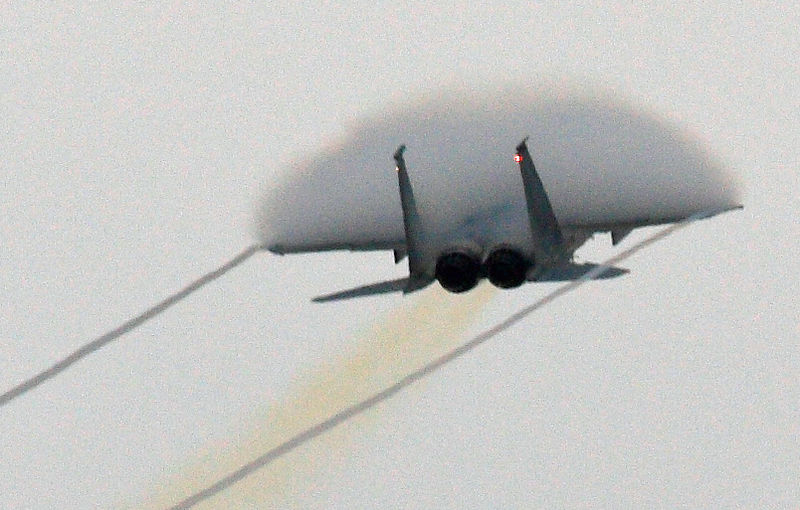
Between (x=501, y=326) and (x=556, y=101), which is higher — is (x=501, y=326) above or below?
below

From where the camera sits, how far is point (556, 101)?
78000 millimetres

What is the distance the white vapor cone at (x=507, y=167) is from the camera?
77.1 metres

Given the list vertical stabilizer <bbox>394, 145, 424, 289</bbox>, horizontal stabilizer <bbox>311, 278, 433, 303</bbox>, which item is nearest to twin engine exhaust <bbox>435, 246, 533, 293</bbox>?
vertical stabilizer <bbox>394, 145, 424, 289</bbox>

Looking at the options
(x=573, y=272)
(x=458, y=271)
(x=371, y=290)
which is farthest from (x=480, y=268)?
(x=371, y=290)

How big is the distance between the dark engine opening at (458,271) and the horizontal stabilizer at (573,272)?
8.04 ft

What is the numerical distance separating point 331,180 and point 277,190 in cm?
204

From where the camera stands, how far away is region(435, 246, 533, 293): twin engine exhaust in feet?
231

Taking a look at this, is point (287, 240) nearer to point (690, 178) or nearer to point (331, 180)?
point (331, 180)

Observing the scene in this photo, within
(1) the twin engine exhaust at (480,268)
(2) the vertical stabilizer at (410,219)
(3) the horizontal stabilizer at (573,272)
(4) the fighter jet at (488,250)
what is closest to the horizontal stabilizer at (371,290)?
(4) the fighter jet at (488,250)

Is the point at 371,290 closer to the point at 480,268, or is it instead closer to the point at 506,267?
the point at 480,268

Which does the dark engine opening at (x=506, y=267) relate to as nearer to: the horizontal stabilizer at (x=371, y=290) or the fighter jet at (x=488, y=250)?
the fighter jet at (x=488, y=250)

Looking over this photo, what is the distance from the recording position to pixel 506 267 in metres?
70.4

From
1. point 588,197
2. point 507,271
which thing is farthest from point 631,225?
point 507,271

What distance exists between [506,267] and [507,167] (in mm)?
6669
